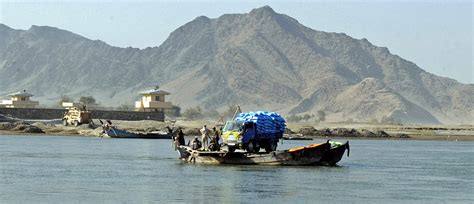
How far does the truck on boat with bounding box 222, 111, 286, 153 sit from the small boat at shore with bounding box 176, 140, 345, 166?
1.18 m

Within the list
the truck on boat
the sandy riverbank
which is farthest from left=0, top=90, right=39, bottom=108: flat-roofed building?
the truck on boat

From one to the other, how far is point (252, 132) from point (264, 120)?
1.26 m

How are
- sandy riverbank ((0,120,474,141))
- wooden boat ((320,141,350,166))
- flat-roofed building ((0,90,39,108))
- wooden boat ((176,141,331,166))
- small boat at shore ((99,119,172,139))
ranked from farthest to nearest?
flat-roofed building ((0,90,39,108)) < sandy riverbank ((0,120,474,141)) < small boat at shore ((99,119,172,139)) < wooden boat ((320,141,350,166)) < wooden boat ((176,141,331,166))

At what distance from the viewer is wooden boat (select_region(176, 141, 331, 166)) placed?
48.2 meters

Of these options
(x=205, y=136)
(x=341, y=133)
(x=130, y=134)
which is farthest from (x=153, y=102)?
(x=205, y=136)

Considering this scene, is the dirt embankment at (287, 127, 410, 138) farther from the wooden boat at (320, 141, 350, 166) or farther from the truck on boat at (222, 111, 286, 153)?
the wooden boat at (320, 141, 350, 166)

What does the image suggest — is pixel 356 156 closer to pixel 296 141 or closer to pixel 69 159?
pixel 69 159

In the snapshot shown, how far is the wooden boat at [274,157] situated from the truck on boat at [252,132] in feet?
3.82

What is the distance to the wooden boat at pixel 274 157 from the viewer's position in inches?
1897

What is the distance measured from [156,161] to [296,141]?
41671mm

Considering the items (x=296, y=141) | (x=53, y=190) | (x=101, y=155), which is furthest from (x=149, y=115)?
(x=53, y=190)

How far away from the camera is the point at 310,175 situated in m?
44.2

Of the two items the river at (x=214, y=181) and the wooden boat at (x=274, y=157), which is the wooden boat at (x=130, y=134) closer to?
the river at (x=214, y=181)

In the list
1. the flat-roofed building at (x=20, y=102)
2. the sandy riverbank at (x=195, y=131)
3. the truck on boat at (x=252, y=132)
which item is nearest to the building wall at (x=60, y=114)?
the sandy riverbank at (x=195, y=131)
